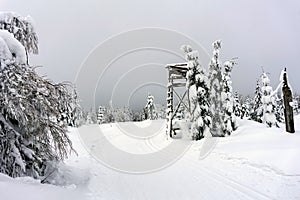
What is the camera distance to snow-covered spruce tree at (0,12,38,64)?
8320 millimetres

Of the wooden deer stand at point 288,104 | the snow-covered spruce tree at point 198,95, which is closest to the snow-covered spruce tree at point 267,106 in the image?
the snow-covered spruce tree at point 198,95

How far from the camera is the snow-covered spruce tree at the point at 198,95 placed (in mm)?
20281

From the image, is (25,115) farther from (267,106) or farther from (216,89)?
(267,106)

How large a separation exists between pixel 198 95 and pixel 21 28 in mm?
14091

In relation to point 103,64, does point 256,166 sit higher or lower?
lower

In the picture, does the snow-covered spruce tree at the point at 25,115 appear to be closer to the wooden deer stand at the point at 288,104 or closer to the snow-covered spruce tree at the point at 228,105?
the wooden deer stand at the point at 288,104

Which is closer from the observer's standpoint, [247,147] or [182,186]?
[182,186]

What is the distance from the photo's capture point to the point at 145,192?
23.8 ft

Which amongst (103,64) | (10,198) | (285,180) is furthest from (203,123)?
(10,198)

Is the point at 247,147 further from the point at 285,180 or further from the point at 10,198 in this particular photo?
the point at 10,198

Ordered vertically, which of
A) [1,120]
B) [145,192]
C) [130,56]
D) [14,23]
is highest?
[130,56]

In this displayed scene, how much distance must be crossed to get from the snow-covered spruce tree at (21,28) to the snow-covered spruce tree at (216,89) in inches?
665

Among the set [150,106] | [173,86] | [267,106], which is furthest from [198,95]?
[150,106]

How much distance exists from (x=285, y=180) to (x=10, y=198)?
21.0ft
